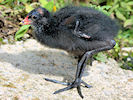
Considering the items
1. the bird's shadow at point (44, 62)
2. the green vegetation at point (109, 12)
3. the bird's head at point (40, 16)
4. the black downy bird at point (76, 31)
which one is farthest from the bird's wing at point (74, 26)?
the green vegetation at point (109, 12)

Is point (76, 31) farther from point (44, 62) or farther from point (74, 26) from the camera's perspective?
point (44, 62)

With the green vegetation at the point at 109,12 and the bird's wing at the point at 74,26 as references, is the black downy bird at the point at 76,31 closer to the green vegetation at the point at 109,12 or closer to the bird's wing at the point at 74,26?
the bird's wing at the point at 74,26

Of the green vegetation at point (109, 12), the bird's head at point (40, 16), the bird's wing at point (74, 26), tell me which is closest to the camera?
the bird's wing at point (74, 26)

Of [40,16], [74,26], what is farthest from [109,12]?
[40,16]

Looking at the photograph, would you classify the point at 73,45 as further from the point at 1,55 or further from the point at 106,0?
the point at 106,0

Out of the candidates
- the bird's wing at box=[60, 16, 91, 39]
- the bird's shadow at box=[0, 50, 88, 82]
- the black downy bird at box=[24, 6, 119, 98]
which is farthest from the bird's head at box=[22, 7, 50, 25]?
the bird's shadow at box=[0, 50, 88, 82]

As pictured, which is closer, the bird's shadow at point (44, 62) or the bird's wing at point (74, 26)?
the bird's wing at point (74, 26)
